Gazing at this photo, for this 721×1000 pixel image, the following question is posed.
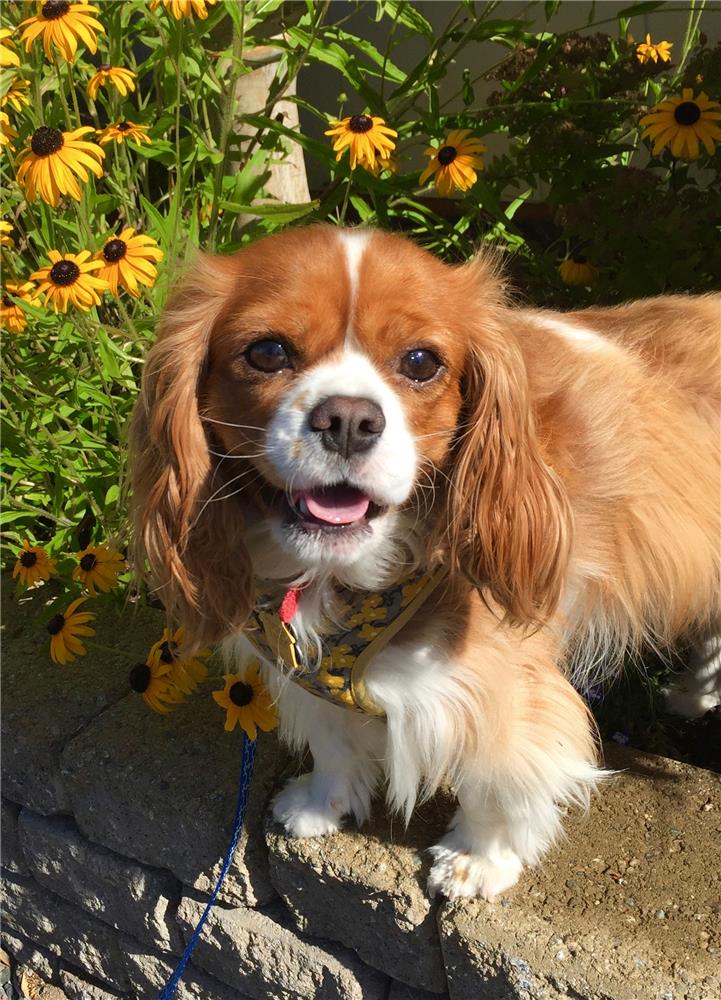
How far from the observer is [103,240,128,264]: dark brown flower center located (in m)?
2.19

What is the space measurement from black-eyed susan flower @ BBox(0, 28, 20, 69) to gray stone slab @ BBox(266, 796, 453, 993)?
189cm

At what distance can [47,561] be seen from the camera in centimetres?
254

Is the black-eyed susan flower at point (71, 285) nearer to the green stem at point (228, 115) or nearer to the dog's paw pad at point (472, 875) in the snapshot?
the green stem at point (228, 115)

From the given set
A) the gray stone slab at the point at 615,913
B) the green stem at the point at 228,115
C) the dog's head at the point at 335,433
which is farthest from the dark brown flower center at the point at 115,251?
the gray stone slab at the point at 615,913

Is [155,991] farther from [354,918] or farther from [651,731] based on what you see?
[651,731]

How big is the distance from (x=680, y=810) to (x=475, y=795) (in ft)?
1.50

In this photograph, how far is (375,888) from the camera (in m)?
1.95

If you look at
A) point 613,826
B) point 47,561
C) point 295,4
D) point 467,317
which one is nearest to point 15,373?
point 47,561

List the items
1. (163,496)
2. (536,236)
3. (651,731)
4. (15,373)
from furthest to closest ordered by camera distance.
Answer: (536,236) < (15,373) < (651,731) < (163,496)

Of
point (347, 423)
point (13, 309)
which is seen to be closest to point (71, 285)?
point (13, 309)

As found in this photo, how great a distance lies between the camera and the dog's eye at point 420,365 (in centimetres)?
153

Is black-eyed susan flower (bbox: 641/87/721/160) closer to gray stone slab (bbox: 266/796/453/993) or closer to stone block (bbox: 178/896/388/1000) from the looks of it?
gray stone slab (bbox: 266/796/453/993)

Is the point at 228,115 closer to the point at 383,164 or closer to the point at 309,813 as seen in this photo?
the point at 383,164

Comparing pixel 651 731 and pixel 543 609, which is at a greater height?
pixel 543 609
